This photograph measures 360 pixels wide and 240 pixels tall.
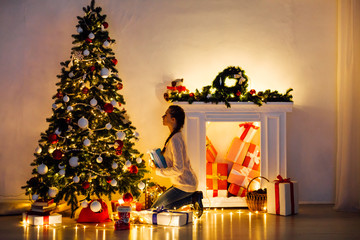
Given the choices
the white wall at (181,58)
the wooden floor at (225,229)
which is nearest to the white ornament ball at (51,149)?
the wooden floor at (225,229)

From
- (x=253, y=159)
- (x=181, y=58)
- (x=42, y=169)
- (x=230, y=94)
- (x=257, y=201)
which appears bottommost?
(x=257, y=201)

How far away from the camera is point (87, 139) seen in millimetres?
5293

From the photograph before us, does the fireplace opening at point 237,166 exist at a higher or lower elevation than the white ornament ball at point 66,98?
lower

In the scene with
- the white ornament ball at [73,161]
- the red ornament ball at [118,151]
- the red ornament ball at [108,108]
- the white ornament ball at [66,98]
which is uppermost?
the white ornament ball at [66,98]

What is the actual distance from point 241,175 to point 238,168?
0.33 feet

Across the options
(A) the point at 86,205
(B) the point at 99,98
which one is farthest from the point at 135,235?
(B) the point at 99,98

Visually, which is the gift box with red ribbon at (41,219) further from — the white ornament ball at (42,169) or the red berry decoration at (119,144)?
the red berry decoration at (119,144)

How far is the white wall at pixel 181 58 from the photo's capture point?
6.49 metres

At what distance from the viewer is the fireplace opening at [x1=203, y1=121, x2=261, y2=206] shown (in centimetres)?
635

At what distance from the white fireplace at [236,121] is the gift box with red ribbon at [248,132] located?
183 millimetres

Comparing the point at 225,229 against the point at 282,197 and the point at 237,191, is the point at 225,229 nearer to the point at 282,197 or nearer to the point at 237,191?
the point at 282,197

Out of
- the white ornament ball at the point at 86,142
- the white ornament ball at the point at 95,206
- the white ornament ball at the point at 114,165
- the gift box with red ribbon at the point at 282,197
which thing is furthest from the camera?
the gift box with red ribbon at the point at 282,197

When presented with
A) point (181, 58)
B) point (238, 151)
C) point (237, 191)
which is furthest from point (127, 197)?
point (181, 58)

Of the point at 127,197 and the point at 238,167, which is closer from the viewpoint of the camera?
the point at 127,197
